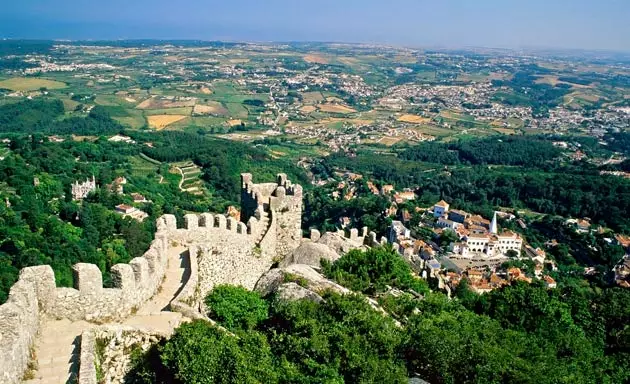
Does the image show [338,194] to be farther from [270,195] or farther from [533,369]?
[533,369]

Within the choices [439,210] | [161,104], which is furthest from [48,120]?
[439,210]

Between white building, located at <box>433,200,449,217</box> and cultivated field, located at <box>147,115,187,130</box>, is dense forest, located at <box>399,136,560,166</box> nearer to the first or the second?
white building, located at <box>433,200,449,217</box>

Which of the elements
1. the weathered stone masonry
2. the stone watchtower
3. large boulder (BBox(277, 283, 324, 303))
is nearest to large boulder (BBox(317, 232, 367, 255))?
the stone watchtower

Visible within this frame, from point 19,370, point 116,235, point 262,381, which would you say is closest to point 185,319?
point 262,381

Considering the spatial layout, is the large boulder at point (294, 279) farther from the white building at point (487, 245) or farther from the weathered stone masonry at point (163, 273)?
the white building at point (487, 245)

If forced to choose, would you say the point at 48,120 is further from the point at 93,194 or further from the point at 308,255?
the point at 308,255

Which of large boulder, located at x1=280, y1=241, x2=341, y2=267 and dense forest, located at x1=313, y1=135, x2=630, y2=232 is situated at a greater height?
large boulder, located at x1=280, y1=241, x2=341, y2=267
